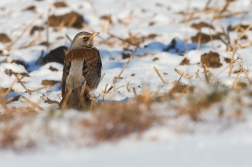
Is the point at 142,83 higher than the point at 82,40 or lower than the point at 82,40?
higher

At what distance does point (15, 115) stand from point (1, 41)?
6815mm

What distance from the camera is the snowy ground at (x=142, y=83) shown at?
3.41 metres

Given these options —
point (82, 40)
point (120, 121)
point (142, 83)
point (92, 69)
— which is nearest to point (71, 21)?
point (82, 40)

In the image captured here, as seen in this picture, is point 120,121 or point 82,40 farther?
point 82,40

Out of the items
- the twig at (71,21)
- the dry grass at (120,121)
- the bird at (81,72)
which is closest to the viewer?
the dry grass at (120,121)

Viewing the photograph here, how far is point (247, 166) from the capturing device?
317 cm

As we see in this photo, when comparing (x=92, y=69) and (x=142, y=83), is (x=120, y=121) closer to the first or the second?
(x=142, y=83)

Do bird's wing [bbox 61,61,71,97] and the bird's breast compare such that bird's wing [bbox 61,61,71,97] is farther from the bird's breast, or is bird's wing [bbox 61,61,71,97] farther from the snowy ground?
the snowy ground

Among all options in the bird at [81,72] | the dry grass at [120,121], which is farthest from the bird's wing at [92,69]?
the dry grass at [120,121]

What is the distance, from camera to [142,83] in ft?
18.2

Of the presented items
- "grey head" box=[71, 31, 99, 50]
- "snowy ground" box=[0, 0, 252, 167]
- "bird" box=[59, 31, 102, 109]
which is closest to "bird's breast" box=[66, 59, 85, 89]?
"bird" box=[59, 31, 102, 109]

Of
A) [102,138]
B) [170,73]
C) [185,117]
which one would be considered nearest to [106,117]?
[102,138]

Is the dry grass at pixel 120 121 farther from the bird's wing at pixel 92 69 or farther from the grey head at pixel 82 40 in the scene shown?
the grey head at pixel 82 40

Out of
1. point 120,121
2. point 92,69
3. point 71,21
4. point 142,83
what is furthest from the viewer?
point 71,21
